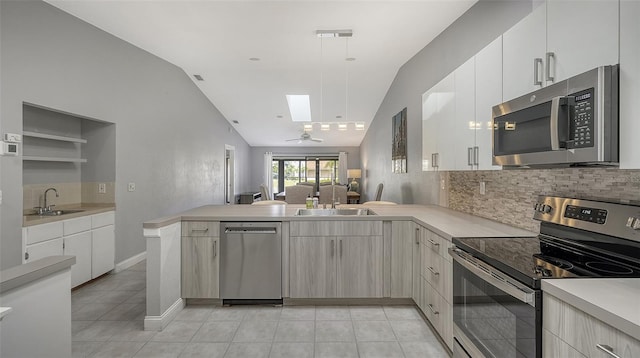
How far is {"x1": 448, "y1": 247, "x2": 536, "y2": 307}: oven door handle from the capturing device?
3.86 feet

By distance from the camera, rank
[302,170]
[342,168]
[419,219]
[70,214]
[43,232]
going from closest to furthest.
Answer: [419,219], [43,232], [70,214], [342,168], [302,170]

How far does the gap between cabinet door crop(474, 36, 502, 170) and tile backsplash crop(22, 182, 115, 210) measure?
13.7 feet

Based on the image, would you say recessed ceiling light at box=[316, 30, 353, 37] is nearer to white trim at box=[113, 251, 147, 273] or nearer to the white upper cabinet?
the white upper cabinet

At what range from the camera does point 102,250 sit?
146 inches

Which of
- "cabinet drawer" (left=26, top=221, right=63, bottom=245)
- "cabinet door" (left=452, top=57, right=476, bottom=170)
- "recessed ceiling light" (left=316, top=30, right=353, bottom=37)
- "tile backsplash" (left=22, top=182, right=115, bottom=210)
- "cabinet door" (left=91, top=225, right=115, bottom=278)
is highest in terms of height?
"recessed ceiling light" (left=316, top=30, right=353, bottom=37)

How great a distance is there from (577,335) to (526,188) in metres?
1.28

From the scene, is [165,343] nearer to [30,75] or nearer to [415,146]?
[30,75]

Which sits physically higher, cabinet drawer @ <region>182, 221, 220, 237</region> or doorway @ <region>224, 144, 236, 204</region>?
doorway @ <region>224, 144, 236, 204</region>

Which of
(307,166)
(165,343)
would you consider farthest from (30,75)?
(307,166)

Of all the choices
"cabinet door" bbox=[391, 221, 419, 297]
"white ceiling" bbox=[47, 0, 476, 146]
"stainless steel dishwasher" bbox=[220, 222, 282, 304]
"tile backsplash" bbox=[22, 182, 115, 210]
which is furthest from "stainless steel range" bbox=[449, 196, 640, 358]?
"tile backsplash" bbox=[22, 182, 115, 210]

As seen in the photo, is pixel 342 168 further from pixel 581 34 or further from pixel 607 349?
pixel 607 349

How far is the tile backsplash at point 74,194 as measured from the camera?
344 cm

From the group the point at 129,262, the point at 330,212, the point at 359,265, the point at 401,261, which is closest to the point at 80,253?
the point at 129,262

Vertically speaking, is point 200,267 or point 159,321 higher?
point 200,267
